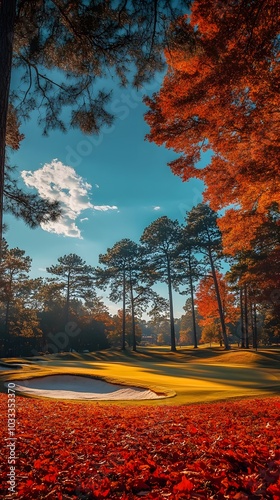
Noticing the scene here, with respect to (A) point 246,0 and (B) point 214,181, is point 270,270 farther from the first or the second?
(A) point 246,0

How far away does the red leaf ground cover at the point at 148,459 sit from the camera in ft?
8.73

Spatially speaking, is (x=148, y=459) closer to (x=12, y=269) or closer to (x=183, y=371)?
(x=183, y=371)

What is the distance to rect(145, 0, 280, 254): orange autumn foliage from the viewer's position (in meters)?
6.56

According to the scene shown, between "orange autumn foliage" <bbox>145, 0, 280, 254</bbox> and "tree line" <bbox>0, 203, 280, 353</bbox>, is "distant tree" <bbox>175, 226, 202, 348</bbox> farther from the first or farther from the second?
"orange autumn foliage" <bbox>145, 0, 280, 254</bbox>

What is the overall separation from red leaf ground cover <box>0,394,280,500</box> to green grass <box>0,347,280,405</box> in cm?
404

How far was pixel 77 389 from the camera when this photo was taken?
1346 cm

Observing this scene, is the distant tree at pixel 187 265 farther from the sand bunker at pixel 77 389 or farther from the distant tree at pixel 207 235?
the sand bunker at pixel 77 389

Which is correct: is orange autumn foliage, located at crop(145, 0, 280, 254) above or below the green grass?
above

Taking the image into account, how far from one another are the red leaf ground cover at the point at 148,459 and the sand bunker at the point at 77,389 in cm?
545

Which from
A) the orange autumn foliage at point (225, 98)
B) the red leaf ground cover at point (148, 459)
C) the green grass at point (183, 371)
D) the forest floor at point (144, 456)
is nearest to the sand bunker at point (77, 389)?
the green grass at point (183, 371)

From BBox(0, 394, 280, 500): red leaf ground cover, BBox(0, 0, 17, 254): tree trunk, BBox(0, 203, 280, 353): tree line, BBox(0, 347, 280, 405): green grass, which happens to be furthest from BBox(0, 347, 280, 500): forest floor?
BBox(0, 203, 280, 353): tree line

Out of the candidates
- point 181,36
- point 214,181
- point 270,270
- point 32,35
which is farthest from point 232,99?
point 270,270

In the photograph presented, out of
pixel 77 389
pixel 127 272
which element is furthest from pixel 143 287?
pixel 77 389

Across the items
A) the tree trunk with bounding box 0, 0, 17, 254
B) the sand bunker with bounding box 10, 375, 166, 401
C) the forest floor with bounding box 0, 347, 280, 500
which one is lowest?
the sand bunker with bounding box 10, 375, 166, 401
